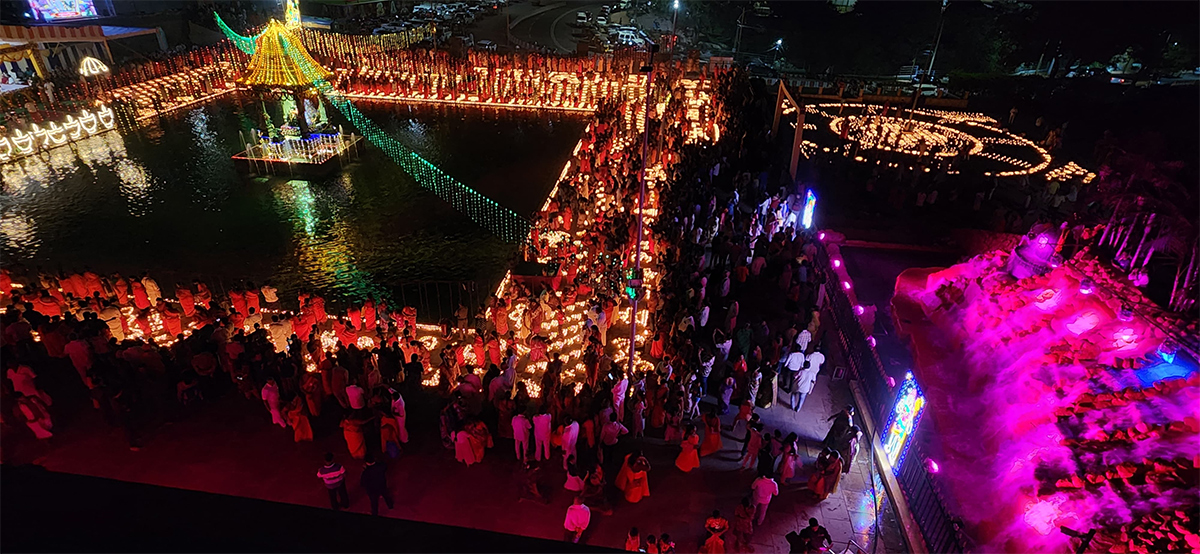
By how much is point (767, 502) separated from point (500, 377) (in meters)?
4.49

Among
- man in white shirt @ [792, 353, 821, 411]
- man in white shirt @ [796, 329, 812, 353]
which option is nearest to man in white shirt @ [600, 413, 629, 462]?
man in white shirt @ [792, 353, 821, 411]

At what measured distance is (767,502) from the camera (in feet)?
26.3

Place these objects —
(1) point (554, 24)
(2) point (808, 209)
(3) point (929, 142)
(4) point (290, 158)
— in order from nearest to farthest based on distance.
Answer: (2) point (808, 209) → (4) point (290, 158) → (3) point (929, 142) → (1) point (554, 24)

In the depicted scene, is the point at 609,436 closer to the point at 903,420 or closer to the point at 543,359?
the point at 543,359

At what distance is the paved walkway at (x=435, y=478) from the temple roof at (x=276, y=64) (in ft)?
43.4

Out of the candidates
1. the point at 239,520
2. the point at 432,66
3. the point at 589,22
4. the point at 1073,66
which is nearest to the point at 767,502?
the point at 239,520

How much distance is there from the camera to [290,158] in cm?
2027

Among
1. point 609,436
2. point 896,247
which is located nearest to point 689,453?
point 609,436

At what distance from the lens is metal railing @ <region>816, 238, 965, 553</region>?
784cm

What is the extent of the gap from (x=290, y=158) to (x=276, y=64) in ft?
10.0

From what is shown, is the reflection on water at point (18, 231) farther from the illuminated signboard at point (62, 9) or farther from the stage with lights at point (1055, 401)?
the illuminated signboard at point (62, 9)

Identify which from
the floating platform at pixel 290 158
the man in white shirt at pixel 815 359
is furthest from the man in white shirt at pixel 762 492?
the floating platform at pixel 290 158

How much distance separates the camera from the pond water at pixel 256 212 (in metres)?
14.5

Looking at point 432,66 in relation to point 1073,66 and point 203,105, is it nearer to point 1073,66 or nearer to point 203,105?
point 203,105
